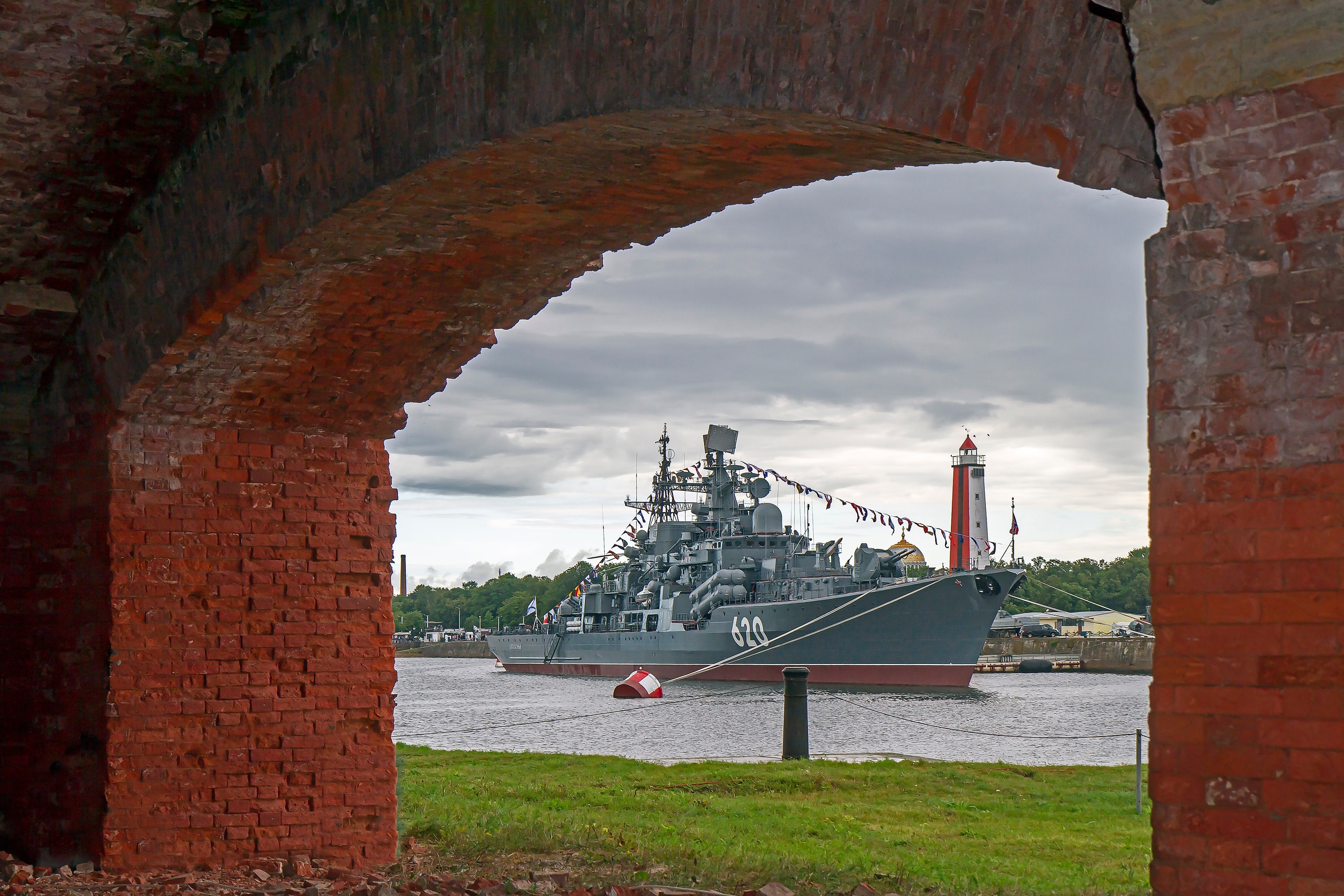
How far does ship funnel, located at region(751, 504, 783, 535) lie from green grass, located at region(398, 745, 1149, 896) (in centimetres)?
3858

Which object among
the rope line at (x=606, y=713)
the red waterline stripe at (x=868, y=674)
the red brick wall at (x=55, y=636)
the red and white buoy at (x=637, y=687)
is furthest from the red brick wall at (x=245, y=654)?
the red waterline stripe at (x=868, y=674)


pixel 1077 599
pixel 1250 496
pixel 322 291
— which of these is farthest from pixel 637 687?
pixel 1077 599

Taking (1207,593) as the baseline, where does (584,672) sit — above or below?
below

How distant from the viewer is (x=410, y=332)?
6.21 m

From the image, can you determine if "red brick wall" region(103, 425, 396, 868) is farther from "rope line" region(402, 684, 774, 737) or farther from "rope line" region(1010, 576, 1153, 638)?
"rope line" region(1010, 576, 1153, 638)

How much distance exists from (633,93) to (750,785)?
7.47 m

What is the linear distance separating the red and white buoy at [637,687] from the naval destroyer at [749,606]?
6.46 feet

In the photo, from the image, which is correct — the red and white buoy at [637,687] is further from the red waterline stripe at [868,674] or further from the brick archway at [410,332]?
the brick archway at [410,332]

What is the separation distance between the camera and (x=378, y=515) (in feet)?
23.3

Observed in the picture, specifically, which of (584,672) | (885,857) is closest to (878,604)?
(584,672)

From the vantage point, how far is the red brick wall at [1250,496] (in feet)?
8.69

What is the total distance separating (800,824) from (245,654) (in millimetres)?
3672

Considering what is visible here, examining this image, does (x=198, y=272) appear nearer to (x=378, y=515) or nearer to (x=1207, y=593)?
(x=378, y=515)

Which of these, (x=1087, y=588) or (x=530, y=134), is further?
(x=1087, y=588)
